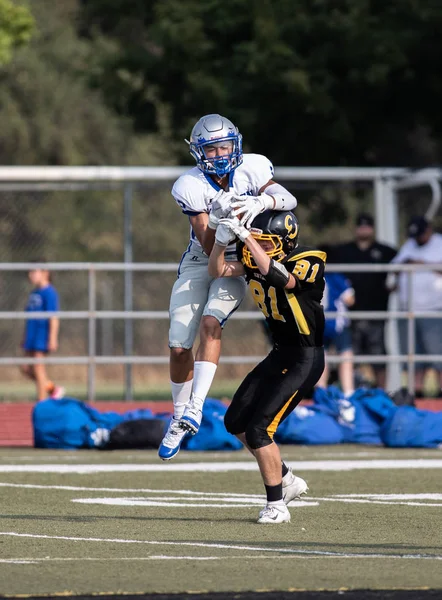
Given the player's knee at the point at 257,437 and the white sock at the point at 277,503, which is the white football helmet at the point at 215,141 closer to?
the player's knee at the point at 257,437

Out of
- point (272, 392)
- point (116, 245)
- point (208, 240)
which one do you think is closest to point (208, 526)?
point (272, 392)

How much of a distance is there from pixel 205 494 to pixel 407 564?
3275mm

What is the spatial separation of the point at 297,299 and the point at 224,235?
53 centimetres

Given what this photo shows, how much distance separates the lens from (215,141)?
25.4 ft

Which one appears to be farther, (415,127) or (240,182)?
(415,127)

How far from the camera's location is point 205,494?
892 cm

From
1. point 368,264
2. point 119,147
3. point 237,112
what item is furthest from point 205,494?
point 119,147

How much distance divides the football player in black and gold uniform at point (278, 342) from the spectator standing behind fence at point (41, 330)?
311 inches

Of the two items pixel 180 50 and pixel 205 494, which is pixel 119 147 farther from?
pixel 205 494

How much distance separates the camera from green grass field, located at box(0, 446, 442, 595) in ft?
17.8

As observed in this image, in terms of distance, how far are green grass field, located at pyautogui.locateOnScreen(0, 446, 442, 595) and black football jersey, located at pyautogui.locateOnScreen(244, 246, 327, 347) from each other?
97 centimetres

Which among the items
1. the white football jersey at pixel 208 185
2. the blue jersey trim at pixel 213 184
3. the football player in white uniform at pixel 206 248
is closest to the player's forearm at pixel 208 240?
the football player in white uniform at pixel 206 248

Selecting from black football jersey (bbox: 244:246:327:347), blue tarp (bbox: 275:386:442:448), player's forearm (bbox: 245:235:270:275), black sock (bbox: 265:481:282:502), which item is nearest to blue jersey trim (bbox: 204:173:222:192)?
black football jersey (bbox: 244:246:327:347)

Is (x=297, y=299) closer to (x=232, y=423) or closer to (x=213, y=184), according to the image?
(x=232, y=423)
